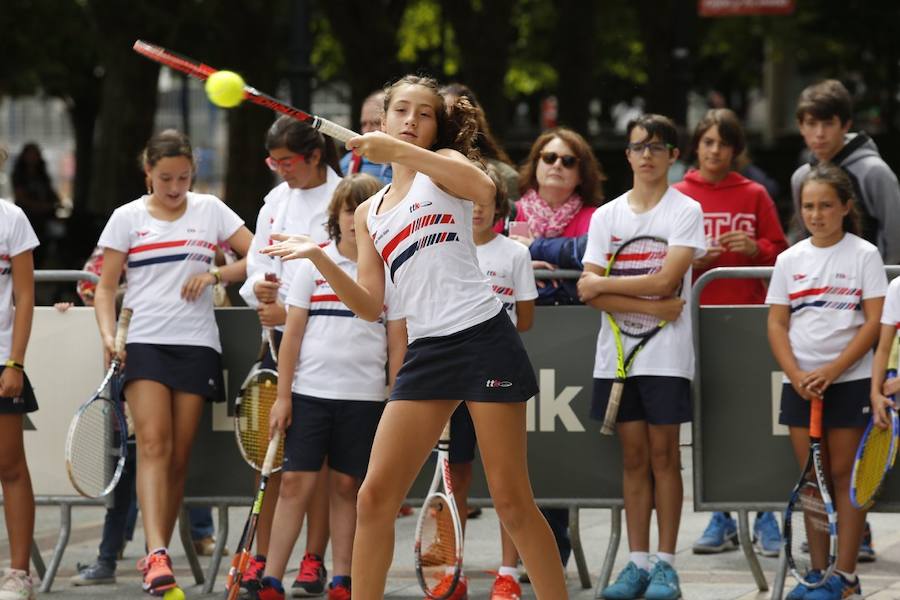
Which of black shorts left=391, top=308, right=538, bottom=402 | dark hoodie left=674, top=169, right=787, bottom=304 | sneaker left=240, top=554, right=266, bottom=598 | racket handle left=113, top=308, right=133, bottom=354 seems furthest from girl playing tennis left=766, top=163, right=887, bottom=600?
racket handle left=113, top=308, right=133, bottom=354

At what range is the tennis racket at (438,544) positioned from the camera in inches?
231

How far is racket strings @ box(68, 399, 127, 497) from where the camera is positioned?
6660mm

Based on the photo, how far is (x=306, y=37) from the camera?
1345 centimetres

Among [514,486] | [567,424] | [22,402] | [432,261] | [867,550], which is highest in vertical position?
[432,261]

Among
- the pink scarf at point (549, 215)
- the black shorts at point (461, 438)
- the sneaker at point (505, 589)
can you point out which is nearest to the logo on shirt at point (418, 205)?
the black shorts at point (461, 438)

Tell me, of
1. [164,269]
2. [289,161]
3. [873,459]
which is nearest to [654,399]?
[873,459]

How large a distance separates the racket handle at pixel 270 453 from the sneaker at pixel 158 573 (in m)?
0.55

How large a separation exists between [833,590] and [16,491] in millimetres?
3388

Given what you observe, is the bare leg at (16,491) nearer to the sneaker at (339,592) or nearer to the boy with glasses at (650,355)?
the sneaker at (339,592)

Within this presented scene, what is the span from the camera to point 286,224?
7.04 metres

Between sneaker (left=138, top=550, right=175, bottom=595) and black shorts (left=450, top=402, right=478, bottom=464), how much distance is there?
1.23 meters

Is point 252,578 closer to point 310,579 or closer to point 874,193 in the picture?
point 310,579

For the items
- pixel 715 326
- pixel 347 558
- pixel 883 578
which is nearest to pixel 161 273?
pixel 347 558

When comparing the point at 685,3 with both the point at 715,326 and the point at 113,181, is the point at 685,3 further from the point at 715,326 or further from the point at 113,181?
the point at 113,181
